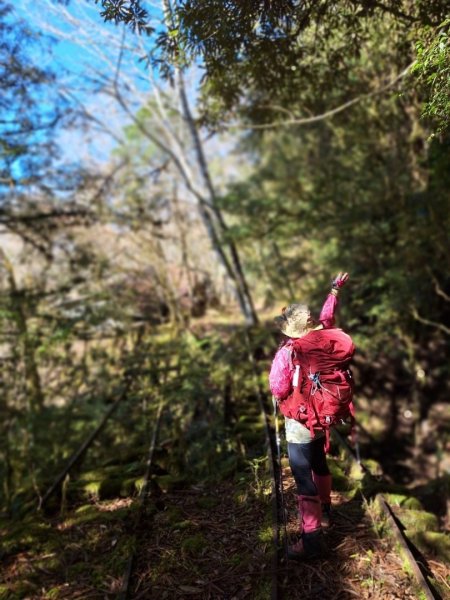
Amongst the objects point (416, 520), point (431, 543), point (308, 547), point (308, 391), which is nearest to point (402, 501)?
point (416, 520)

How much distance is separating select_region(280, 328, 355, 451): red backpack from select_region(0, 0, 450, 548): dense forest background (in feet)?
6.48

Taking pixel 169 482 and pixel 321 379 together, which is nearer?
pixel 321 379

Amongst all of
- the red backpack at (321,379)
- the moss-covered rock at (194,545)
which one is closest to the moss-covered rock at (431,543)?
the red backpack at (321,379)

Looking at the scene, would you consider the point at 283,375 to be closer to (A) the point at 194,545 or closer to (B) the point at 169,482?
(A) the point at 194,545

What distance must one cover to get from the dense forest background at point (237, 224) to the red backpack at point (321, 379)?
1975mm

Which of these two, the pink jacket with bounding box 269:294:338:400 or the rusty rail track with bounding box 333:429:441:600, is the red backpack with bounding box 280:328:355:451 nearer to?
the pink jacket with bounding box 269:294:338:400

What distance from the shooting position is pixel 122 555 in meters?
4.33

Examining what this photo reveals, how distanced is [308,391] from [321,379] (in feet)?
0.43

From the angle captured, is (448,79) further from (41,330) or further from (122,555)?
(41,330)

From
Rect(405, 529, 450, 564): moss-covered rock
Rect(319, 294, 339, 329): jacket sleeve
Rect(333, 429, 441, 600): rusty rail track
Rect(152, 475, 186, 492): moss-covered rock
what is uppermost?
Rect(319, 294, 339, 329): jacket sleeve

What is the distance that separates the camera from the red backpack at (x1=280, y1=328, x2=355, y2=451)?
349cm

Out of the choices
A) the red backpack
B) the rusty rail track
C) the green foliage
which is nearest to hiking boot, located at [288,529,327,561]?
the rusty rail track

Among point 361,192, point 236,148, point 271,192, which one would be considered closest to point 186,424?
point 361,192

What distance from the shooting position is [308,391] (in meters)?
3.52
